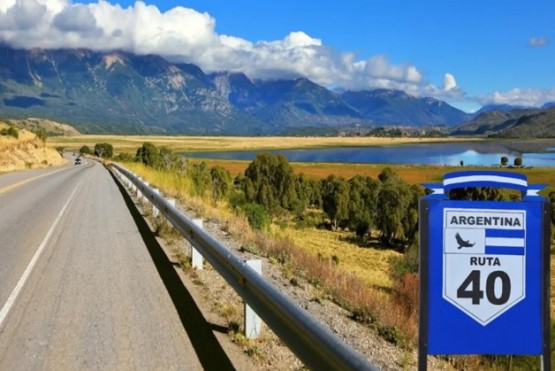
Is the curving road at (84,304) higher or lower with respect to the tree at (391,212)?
higher

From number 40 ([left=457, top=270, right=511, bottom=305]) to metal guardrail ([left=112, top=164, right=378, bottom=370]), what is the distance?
2.95 feet

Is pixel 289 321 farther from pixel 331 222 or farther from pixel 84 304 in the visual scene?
pixel 331 222

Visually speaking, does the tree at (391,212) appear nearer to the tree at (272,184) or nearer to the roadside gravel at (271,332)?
the tree at (272,184)

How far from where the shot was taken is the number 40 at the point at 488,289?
3736mm

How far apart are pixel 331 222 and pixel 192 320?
2276 inches

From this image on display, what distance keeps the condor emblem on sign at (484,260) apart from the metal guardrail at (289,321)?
847 millimetres

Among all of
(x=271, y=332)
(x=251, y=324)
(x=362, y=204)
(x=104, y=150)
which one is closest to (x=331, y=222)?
(x=362, y=204)

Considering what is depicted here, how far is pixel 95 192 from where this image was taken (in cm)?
2367

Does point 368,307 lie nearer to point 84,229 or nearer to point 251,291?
point 251,291

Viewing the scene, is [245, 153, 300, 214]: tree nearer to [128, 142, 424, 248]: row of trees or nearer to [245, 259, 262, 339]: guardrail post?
[128, 142, 424, 248]: row of trees

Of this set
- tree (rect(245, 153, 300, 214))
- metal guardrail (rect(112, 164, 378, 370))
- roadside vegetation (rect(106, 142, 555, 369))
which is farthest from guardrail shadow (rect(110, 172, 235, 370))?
tree (rect(245, 153, 300, 214))

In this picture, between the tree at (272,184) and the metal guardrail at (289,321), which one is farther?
the tree at (272,184)

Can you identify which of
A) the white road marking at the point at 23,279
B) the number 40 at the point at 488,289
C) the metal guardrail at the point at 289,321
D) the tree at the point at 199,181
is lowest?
the tree at the point at 199,181

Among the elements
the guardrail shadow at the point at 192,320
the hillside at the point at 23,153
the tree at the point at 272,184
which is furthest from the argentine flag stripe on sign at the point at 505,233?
the tree at the point at 272,184
